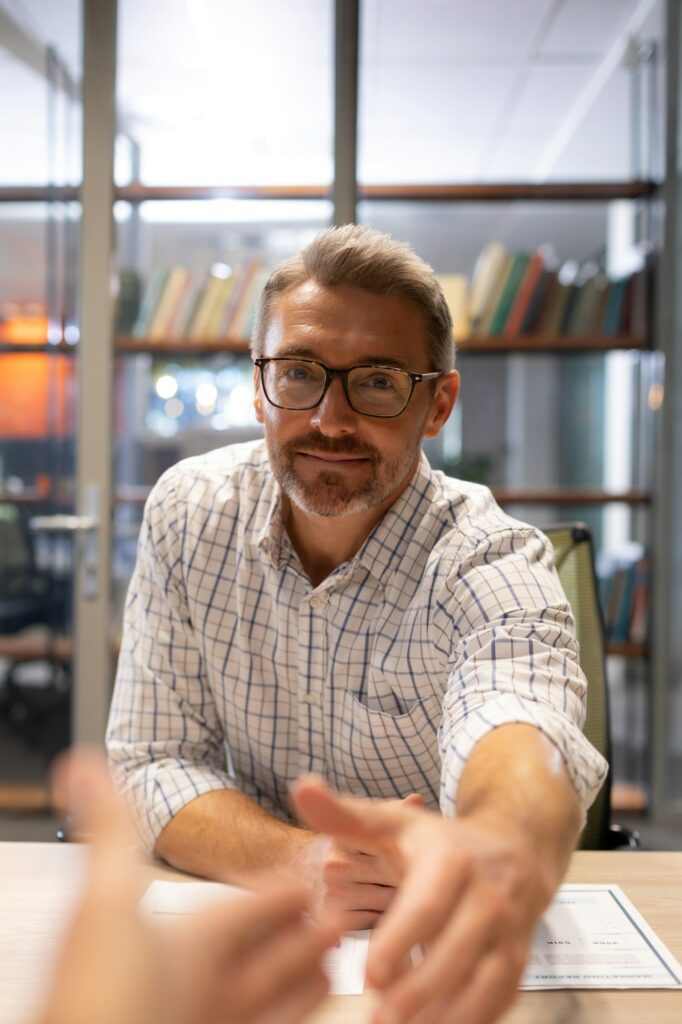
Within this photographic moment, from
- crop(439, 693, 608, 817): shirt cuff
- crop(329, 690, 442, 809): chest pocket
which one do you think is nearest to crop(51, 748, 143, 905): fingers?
crop(439, 693, 608, 817): shirt cuff

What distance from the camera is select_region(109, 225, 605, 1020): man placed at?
1.07 m

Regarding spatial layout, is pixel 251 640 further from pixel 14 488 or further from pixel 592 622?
pixel 14 488

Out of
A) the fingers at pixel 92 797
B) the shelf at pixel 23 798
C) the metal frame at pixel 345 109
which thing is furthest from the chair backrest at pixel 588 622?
the shelf at pixel 23 798

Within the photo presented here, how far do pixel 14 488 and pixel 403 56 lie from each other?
1841mm

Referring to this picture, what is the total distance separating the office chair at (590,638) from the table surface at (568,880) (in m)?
0.26

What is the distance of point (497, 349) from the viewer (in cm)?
298

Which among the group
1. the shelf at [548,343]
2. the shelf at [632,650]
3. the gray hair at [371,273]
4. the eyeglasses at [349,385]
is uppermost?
the shelf at [548,343]

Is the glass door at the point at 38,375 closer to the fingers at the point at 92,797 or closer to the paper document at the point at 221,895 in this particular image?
the paper document at the point at 221,895

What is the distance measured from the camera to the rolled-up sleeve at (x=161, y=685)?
123cm

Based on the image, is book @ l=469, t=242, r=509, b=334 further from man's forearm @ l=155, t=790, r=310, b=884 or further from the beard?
man's forearm @ l=155, t=790, r=310, b=884

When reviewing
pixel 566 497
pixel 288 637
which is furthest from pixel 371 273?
pixel 566 497

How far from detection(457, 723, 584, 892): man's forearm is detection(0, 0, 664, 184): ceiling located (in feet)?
7.99

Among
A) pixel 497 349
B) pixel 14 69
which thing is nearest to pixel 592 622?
pixel 497 349

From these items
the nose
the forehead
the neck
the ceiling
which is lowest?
the neck
